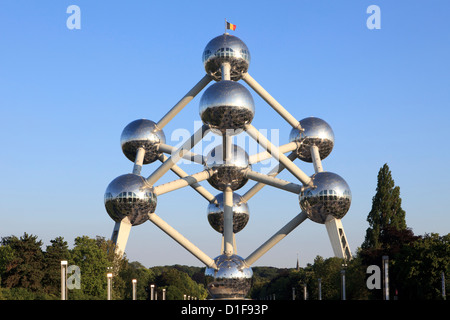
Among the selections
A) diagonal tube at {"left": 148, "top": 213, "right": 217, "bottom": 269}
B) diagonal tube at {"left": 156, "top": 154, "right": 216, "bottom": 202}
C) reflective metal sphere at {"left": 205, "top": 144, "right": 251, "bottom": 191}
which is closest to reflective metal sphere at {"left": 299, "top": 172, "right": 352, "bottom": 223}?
reflective metal sphere at {"left": 205, "top": 144, "right": 251, "bottom": 191}

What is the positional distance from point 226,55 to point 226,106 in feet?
14.4

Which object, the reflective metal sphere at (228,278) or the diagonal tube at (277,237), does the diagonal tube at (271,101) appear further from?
the reflective metal sphere at (228,278)

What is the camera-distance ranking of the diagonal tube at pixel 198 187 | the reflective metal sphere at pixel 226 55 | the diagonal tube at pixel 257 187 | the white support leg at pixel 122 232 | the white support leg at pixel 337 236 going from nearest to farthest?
the white support leg at pixel 337 236 → the reflective metal sphere at pixel 226 55 → the white support leg at pixel 122 232 → the diagonal tube at pixel 198 187 → the diagonal tube at pixel 257 187

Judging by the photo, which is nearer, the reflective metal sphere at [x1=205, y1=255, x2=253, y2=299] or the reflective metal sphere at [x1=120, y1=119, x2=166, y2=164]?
the reflective metal sphere at [x1=205, y1=255, x2=253, y2=299]

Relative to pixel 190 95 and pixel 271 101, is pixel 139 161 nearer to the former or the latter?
pixel 190 95

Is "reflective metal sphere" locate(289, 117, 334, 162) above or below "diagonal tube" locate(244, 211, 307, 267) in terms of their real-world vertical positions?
above

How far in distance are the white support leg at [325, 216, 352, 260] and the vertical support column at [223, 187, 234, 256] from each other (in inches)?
190

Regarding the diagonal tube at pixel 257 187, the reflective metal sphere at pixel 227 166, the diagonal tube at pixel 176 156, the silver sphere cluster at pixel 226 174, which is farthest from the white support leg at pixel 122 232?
the diagonal tube at pixel 257 187

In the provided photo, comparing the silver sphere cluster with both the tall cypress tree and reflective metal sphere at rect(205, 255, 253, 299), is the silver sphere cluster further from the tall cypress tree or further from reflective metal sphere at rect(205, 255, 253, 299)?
the tall cypress tree

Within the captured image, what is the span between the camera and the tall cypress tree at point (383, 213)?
1742 inches

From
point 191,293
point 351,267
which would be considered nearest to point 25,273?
point 351,267

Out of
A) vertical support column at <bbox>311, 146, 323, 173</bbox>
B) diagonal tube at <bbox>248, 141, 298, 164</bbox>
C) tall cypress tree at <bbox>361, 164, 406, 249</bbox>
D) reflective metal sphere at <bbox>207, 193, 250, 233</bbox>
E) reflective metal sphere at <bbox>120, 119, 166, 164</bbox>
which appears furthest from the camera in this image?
tall cypress tree at <bbox>361, 164, 406, 249</bbox>

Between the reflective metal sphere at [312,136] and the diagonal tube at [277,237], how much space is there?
4.29 meters

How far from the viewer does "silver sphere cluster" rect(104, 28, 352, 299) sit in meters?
31.0
